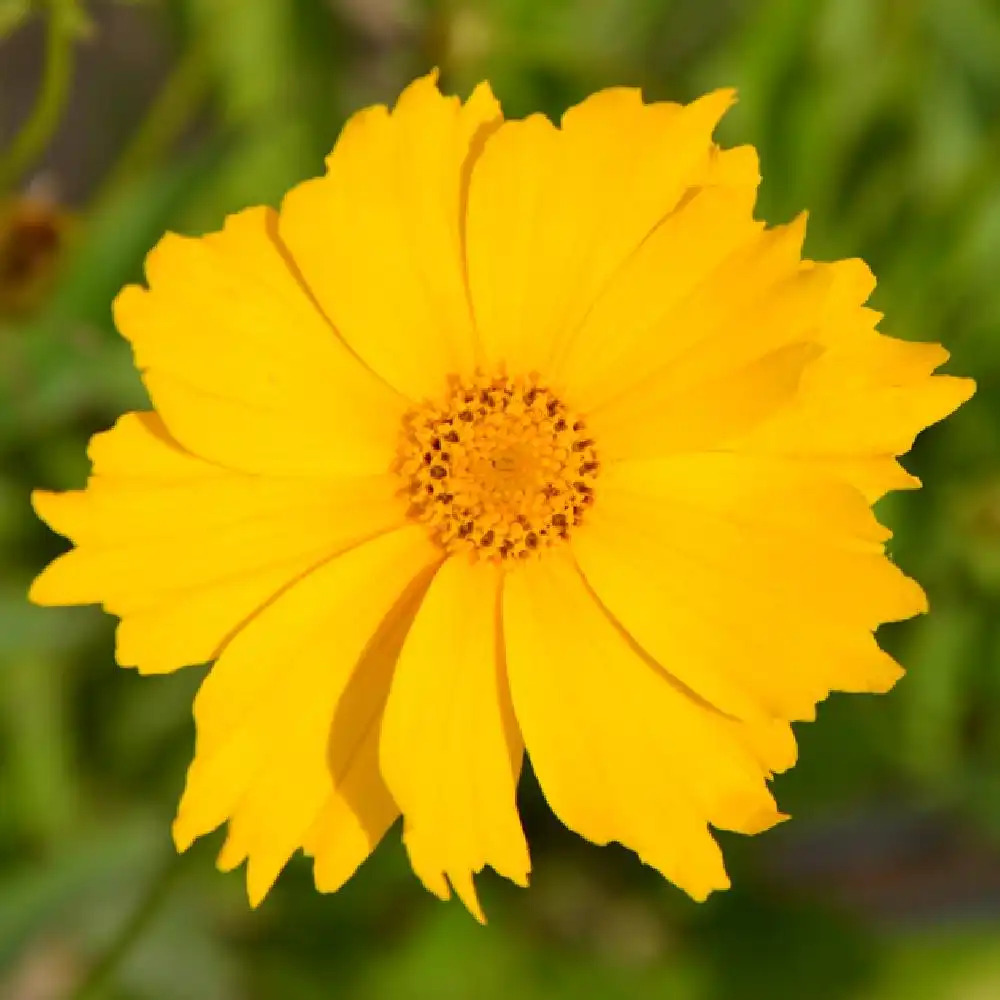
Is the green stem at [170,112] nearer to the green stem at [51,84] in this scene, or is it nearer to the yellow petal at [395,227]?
the green stem at [51,84]

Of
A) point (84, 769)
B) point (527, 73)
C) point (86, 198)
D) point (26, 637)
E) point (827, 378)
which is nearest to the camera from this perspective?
point (827, 378)

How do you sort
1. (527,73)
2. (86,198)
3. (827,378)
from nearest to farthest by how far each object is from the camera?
1. (827,378)
2. (527,73)
3. (86,198)

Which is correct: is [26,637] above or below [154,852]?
above

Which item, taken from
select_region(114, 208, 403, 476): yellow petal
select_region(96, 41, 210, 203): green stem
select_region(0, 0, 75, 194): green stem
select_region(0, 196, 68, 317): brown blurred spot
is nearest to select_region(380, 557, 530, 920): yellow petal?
select_region(114, 208, 403, 476): yellow petal

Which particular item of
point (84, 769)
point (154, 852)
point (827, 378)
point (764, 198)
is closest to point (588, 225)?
point (827, 378)

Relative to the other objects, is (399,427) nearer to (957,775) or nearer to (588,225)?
(588,225)

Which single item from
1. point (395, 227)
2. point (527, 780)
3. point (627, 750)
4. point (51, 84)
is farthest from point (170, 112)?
point (627, 750)
